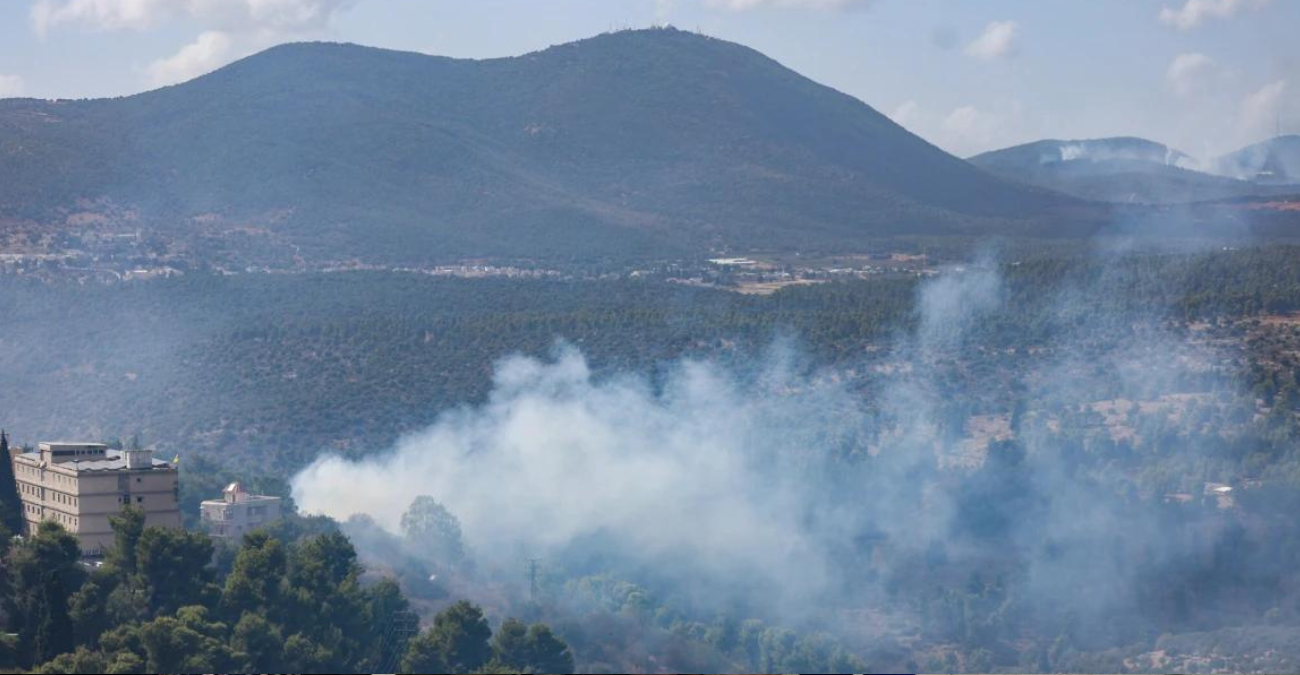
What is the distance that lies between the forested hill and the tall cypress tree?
64472 millimetres

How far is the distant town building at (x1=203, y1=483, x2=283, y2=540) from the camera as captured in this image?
219 ft

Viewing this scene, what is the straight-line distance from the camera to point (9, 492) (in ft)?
210

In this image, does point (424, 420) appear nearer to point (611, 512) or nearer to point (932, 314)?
point (611, 512)

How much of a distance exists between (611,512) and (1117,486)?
1758 centimetres

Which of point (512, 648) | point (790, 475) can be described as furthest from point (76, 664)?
point (790, 475)

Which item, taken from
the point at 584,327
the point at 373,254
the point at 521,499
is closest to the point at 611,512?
the point at 521,499

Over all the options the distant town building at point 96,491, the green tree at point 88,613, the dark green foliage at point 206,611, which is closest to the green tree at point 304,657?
the dark green foliage at point 206,611

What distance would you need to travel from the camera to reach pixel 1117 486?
74.5 metres

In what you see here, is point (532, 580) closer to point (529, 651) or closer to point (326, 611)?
point (326, 611)

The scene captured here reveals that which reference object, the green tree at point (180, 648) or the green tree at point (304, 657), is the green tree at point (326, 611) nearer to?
the green tree at point (304, 657)

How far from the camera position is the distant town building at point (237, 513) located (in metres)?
66.9

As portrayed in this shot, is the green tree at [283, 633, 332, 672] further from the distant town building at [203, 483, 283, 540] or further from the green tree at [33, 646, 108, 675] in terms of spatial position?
the distant town building at [203, 483, 283, 540]

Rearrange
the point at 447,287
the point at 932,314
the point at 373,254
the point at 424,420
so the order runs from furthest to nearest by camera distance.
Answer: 1. the point at 373,254
2. the point at 447,287
3. the point at 932,314
4. the point at 424,420

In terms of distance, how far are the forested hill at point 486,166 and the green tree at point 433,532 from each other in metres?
63.6
